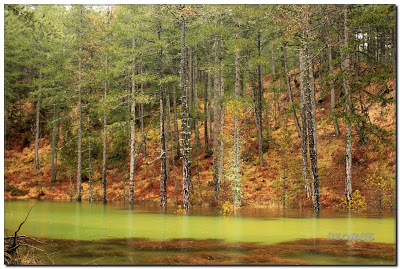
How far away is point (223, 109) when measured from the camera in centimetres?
2162

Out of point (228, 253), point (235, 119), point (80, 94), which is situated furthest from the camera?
point (80, 94)

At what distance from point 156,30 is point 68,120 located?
13.9 metres

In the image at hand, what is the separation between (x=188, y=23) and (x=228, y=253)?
1460 centimetres

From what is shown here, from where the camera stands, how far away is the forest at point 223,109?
1634 centimetres

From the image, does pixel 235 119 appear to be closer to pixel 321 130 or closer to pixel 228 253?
pixel 228 253

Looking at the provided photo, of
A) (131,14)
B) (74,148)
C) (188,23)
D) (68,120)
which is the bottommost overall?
(74,148)

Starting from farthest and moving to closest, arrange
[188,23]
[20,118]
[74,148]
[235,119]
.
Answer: [20,118], [74,148], [188,23], [235,119]

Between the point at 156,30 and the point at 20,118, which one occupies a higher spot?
the point at 156,30

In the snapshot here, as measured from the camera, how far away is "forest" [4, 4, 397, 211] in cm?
1634

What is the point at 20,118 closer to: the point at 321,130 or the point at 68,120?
the point at 68,120

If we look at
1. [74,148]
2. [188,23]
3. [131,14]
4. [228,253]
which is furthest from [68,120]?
[228,253]

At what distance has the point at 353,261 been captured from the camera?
6082 mm

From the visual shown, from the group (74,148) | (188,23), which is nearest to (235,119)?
(188,23)

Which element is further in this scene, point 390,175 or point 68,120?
point 68,120
